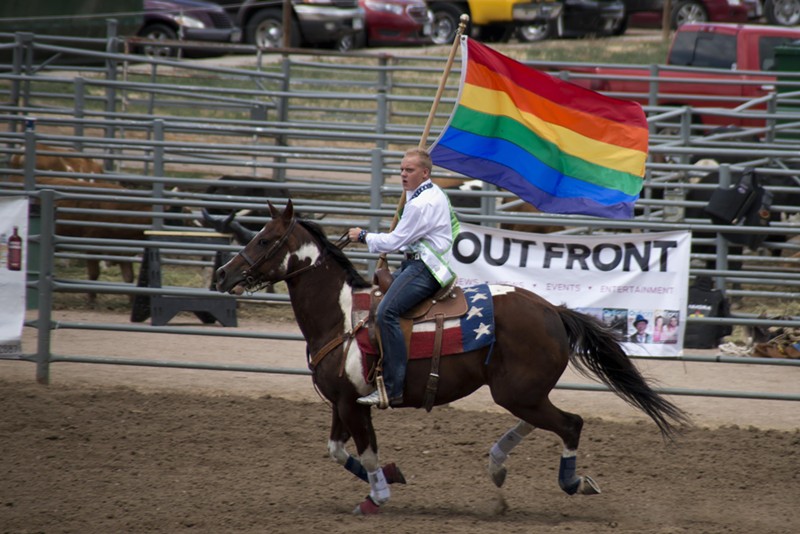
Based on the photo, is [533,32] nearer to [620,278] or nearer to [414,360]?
[620,278]

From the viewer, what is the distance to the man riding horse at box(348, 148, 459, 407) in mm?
5879

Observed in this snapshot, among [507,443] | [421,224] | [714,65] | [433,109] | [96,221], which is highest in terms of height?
[714,65]

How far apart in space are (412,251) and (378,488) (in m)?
1.40

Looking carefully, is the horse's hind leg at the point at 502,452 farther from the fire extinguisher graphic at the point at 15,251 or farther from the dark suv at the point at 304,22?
the dark suv at the point at 304,22

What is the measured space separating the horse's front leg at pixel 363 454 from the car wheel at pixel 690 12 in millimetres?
25151

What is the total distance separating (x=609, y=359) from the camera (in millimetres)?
6285

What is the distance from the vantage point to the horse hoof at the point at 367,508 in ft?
19.3

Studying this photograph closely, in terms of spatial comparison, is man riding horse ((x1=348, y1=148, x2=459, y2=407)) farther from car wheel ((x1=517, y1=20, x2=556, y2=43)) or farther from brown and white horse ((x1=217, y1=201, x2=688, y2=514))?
car wheel ((x1=517, y1=20, x2=556, y2=43))

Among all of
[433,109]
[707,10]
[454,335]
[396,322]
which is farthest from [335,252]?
[707,10]

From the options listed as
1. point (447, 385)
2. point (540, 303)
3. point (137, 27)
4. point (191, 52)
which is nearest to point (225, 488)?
point (447, 385)

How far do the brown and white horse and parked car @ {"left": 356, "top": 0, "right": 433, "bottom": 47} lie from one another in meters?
21.1

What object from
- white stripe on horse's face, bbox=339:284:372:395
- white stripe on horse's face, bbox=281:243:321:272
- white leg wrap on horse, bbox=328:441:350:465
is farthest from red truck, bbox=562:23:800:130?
white leg wrap on horse, bbox=328:441:350:465

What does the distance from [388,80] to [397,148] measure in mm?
1653

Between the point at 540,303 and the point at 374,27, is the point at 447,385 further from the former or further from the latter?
the point at 374,27
